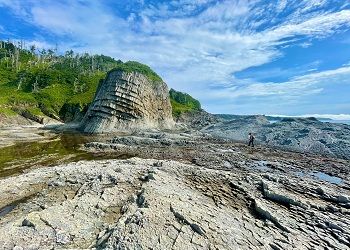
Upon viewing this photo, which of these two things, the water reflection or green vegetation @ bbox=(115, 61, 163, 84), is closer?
the water reflection

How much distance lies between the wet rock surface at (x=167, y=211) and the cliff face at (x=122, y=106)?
5223 centimetres

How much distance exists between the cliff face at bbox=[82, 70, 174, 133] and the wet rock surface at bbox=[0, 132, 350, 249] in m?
52.2

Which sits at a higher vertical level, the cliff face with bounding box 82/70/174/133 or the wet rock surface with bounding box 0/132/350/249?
the cliff face with bounding box 82/70/174/133

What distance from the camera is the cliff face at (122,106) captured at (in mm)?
82438

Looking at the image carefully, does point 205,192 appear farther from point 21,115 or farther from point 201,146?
point 21,115

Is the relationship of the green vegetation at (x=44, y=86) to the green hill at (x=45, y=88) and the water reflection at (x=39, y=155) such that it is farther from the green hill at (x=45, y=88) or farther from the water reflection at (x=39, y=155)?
the water reflection at (x=39, y=155)

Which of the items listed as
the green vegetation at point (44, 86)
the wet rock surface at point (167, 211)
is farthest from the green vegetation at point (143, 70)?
the wet rock surface at point (167, 211)

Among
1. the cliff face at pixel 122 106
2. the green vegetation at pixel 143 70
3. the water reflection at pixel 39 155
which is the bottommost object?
the water reflection at pixel 39 155

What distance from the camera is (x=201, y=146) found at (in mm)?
55594

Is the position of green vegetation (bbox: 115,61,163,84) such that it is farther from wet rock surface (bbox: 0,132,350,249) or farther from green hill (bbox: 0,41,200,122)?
wet rock surface (bbox: 0,132,350,249)

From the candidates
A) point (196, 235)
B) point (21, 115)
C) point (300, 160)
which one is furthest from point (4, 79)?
point (196, 235)

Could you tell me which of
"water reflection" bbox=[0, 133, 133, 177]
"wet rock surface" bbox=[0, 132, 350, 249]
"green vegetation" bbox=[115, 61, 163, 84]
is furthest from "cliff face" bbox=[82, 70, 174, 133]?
"wet rock surface" bbox=[0, 132, 350, 249]

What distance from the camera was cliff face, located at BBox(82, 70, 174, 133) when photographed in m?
82.4

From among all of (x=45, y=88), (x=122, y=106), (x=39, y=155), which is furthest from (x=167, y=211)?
(x=45, y=88)
